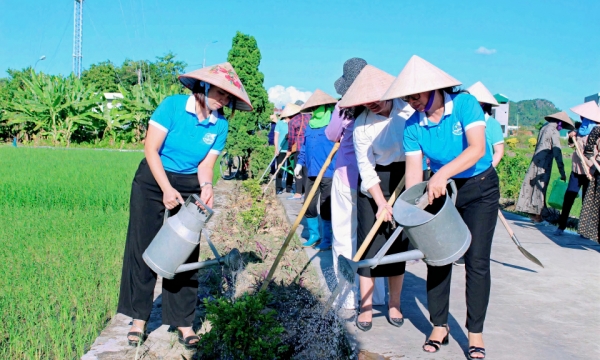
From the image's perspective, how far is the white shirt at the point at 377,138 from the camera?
364cm

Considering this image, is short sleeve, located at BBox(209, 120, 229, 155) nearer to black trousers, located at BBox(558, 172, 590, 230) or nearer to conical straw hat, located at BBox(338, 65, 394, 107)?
conical straw hat, located at BBox(338, 65, 394, 107)

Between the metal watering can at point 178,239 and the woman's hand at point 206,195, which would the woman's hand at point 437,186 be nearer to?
the metal watering can at point 178,239

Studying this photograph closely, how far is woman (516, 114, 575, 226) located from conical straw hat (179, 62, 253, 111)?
584 centimetres

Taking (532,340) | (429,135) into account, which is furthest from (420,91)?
(532,340)

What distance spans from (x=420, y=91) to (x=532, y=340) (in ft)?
5.75

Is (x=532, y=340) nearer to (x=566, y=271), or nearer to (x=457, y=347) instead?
(x=457, y=347)

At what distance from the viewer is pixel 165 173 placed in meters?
3.46

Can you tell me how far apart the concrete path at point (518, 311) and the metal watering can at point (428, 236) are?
2.17ft

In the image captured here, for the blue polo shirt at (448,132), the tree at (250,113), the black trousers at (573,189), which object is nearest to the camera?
the blue polo shirt at (448,132)

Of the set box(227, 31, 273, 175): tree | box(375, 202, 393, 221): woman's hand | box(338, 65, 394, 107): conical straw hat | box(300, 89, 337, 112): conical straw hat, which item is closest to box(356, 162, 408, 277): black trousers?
box(375, 202, 393, 221): woman's hand

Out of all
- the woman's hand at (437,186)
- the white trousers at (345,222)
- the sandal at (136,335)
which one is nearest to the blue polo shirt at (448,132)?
the woman's hand at (437,186)

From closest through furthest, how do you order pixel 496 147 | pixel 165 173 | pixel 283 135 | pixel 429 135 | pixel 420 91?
pixel 420 91 → pixel 429 135 → pixel 165 173 → pixel 496 147 → pixel 283 135

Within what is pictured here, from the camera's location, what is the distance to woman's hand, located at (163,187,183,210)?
335 centimetres

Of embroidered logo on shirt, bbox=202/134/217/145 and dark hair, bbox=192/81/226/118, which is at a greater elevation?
dark hair, bbox=192/81/226/118
